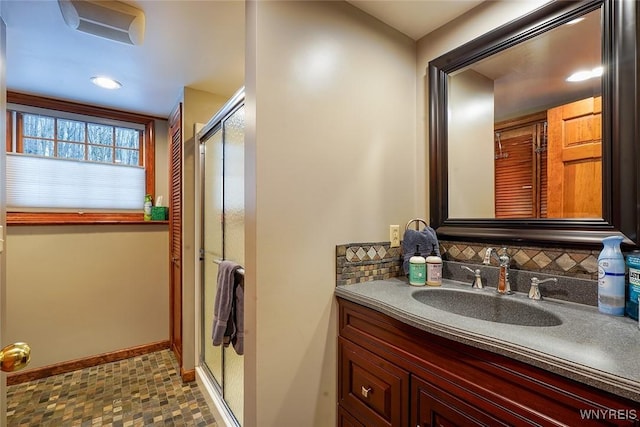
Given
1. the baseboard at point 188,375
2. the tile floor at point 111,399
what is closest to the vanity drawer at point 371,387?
the tile floor at point 111,399

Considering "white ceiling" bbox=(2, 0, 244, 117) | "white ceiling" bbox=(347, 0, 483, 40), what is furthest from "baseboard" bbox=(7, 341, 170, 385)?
"white ceiling" bbox=(347, 0, 483, 40)

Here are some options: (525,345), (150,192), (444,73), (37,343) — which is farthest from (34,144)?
(525,345)

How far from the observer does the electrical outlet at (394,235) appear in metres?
1.46

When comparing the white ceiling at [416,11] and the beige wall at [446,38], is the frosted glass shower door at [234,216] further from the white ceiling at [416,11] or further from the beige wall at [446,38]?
the beige wall at [446,38]

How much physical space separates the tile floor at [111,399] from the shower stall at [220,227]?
187mm

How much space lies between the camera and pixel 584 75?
1033 mm

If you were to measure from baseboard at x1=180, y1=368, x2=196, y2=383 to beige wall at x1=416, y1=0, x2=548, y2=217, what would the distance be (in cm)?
211

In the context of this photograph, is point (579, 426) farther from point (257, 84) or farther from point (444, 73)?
point (444, 73)

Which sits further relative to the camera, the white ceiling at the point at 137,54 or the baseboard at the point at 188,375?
the baseboard at the point at 188,375

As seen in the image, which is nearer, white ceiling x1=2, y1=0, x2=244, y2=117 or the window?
white ceiling x1=2, y1=0, x2=244, y2=117

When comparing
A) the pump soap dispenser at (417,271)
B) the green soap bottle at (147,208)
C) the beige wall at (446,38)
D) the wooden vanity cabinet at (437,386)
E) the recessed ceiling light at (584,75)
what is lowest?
the wooden vanity cabinet at (437,386)

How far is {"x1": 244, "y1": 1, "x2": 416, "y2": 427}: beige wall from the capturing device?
43.6 inches

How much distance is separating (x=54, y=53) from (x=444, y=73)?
227 centimetres

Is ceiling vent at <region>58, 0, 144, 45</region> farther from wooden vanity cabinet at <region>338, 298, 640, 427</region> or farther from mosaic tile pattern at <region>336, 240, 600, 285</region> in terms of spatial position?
wooden vanity cabinet at <region>338, 298, 640, 427</region>
